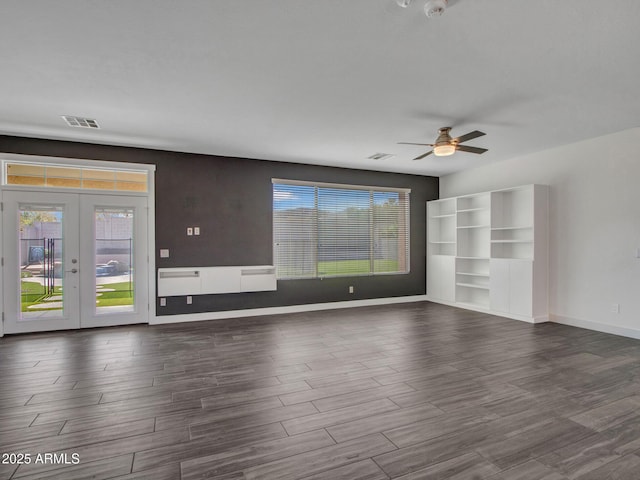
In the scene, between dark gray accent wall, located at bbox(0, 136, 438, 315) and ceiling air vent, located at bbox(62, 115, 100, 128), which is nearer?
ceiling air vent, located at bbox(62, 115, 100, 128)

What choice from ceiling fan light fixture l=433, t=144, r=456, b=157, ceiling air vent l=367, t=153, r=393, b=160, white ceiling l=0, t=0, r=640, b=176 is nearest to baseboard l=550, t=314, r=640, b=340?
white ceiling l=0, t=0, r=640, b=176

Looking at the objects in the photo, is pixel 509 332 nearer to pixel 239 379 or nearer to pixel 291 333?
pixel 291 333

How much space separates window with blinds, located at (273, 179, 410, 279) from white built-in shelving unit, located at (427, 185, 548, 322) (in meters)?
0.82

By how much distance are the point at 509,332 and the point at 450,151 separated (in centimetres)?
271

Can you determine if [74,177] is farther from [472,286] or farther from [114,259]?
[472,286]

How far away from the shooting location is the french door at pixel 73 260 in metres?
4.89

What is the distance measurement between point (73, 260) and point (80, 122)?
2044mm

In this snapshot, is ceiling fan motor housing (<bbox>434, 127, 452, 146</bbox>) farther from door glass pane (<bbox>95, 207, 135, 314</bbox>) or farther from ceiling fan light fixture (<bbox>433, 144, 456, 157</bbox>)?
door glass pane (<bbox>95, 207, 135, 314</bbox>)

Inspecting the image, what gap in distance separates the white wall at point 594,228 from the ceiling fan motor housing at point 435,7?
4194 millimetres

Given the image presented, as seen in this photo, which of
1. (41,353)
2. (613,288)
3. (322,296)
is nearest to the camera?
(41,353)

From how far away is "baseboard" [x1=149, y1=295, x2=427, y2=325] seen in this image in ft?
18.5

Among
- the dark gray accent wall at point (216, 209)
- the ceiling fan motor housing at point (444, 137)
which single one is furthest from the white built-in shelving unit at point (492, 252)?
the ceiling fan motor housing at point (444, 137)

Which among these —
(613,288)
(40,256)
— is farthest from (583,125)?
(40,256)

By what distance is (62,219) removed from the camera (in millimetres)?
5082
